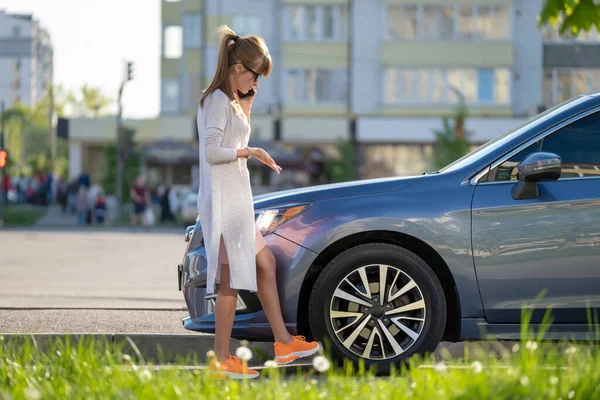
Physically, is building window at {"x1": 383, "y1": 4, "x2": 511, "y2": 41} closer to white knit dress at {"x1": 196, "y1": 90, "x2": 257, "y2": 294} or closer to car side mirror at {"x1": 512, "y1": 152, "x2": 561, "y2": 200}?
car side mirror at {"x1": 512, "y1": 152, "x2": 561, "y2": 200}

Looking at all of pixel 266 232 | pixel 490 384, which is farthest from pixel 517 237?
pixel 490 384

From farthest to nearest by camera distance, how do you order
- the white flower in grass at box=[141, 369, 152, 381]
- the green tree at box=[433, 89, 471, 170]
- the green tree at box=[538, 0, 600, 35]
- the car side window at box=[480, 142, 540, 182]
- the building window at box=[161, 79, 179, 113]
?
1. the building window at box=[161, 79, 179, 113]
2. the green tree at box=[433, 89, 471, 170]
3. the green tree at box=[538, 0, 600, 35]
4. the car side window at box=[480, 142, 540, 182]
5. the white flower in grass at box=[141, 369, 152, 381]

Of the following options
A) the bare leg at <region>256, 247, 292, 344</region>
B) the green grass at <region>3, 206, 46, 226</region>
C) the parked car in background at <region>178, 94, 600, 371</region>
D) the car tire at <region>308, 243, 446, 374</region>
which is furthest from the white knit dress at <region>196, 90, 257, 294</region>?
the green grass at <region>3, 206, 46, 226</region>

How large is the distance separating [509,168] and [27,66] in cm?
13852

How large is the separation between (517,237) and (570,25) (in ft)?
19.4

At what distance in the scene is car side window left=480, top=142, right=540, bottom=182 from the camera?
21.7 ft

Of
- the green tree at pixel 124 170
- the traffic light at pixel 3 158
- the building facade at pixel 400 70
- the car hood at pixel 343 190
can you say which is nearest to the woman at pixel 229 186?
the car hood at pixel 343 190

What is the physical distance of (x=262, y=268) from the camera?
6.42m

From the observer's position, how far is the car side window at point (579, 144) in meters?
6.63

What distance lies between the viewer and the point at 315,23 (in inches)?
2103

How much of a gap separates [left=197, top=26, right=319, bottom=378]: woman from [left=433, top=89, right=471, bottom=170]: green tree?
127 ft

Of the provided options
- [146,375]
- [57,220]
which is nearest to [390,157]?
[57,220]

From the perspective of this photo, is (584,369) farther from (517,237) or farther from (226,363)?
(226,363)

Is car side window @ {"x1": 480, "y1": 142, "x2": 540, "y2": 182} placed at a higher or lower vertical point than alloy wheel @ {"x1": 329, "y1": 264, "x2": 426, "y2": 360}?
higher
